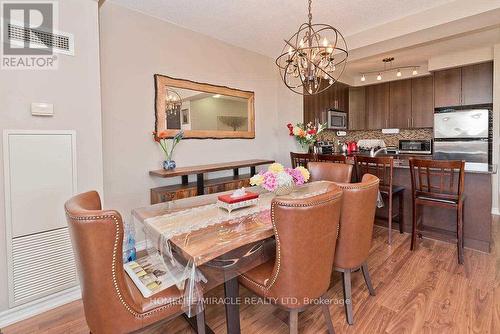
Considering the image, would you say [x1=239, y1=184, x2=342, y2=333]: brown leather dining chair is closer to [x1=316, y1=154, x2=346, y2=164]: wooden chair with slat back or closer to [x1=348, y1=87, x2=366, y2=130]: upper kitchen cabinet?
[x1=316, y1=154, x2=346, y2=164]: wooden chair with slat back

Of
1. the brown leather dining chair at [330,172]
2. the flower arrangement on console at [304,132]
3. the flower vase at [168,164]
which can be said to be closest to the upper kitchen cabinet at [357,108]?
the flower arrangement on console at [304,132]

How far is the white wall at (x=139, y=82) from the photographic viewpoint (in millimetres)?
2664

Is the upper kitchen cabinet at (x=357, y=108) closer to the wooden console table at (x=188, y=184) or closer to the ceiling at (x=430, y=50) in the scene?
the ceiling at (x=430, y=50)

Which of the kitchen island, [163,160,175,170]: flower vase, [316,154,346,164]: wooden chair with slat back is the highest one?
[316,154,346,164]: wooden chair with slat back

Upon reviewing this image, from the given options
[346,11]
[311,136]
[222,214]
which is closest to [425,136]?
[311,136]

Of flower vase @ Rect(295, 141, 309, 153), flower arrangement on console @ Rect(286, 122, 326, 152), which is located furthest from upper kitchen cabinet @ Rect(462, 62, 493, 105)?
flower vase @ Rect(295, 141, 309, 153)

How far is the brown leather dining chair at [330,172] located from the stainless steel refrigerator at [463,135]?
2.83m

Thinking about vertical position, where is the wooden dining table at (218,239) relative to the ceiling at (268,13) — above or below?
below

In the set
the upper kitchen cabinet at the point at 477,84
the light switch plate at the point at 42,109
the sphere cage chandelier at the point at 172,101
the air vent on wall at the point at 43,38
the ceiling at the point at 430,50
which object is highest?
the ceiling at the point at 430,50

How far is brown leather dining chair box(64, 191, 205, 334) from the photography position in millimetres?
1033

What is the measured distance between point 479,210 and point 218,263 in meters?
3.01

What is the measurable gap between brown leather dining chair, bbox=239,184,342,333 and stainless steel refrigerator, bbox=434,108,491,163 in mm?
4181

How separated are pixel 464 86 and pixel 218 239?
17.2ft

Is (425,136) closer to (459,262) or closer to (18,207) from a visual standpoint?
(459,262)
